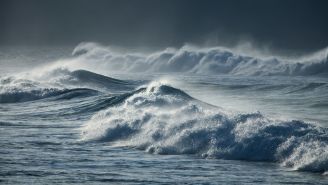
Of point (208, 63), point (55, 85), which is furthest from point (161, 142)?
point (208, 63)

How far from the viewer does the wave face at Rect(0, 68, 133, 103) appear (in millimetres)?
39469

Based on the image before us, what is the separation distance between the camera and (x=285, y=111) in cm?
3177

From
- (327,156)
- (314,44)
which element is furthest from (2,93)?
(314,44)

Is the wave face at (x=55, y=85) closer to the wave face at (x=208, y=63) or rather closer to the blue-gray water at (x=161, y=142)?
the blue-gray water at (x=161, y=142)

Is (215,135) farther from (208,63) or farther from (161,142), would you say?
(208,63)

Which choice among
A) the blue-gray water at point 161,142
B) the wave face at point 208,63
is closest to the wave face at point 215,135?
the blue-gray water at point 161,142

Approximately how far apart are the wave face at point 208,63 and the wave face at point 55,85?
18277 mm

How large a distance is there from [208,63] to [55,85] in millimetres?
30750

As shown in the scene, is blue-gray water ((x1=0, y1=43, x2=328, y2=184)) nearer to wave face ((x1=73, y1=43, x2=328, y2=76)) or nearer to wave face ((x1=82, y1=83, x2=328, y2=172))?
wave face ((x1=82, y1=83, x2=328, y2=172))

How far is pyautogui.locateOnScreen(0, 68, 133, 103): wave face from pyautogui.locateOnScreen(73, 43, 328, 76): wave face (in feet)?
60.0

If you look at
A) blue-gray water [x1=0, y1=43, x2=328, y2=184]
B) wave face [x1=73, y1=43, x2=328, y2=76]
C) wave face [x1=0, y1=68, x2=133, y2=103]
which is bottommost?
blue-gray water [x1=0, y1=43, x2=328, y2=184]

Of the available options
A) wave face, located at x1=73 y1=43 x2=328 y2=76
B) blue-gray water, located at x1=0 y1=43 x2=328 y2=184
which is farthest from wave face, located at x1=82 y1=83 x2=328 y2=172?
wave face, located at x1=73 y1=43 x2=328 y2=76

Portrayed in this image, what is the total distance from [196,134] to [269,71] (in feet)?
142

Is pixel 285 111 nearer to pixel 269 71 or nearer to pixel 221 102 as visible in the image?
pixel 221 102
